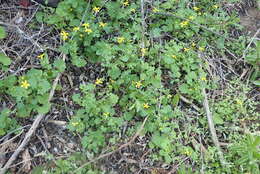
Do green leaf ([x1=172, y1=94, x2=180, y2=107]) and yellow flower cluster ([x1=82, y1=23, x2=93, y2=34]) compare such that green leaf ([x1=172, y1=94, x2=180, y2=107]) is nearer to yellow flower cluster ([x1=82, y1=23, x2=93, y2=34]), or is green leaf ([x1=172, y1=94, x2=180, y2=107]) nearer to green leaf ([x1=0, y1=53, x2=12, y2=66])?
yellow flower cluster ([x1=82, y1=23, x2=93, y2=34])

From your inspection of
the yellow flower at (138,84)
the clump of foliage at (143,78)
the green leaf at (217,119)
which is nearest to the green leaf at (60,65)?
the clump of foliage at (143,78)

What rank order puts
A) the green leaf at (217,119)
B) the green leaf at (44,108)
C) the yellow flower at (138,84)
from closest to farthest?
the green leaf at (44,108)
the yellow flower at (138,84)
the green leaf at (217,119)

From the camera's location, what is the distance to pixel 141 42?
3.48 meters

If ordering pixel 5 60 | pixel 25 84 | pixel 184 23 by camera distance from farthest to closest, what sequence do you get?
pixel 184 23 < pixel 5 60 < pixel 25 84

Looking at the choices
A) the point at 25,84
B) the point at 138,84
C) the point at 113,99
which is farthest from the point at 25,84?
the point at 138,84

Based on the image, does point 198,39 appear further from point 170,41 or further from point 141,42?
point 141,42

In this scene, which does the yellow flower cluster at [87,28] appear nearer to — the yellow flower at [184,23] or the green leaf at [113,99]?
the green leaf at [113,99]

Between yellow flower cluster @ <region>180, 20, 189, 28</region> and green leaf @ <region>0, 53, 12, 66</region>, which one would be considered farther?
yellow flower cluster @ <region>180, 20, 189, 28</region>

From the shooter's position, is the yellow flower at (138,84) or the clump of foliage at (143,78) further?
the yellow flower at (138,84)

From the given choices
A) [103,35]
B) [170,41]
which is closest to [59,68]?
[103,35]

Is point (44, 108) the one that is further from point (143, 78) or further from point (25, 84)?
point (143, 78)

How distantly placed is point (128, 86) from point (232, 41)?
1.37 m

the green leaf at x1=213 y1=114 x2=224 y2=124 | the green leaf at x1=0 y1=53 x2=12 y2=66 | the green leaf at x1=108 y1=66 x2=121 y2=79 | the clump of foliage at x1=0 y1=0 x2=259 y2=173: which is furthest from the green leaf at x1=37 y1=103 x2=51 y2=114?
the green leaf at x1=213 y1=114 x2=224 y2=124

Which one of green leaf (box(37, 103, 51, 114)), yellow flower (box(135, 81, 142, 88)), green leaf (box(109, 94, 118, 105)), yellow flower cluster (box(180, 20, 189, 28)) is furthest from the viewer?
yellow flower cluster (box(180, 20, 189, 28))
